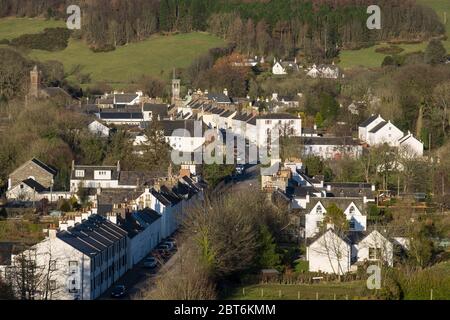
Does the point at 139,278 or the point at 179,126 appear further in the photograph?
the point at 179,126

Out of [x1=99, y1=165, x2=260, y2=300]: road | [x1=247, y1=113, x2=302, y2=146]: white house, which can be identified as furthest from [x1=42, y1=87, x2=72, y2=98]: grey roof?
[x1=99, y1=165, x2=260, y2=300]: road

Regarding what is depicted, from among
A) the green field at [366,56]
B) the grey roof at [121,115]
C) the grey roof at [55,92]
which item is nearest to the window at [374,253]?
the grey roof at [121,115]

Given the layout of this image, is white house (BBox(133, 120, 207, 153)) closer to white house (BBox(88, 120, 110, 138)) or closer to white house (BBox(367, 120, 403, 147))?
white house (BBox(88, 120, 110, 138))

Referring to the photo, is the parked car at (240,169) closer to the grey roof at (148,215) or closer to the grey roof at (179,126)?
the grey roof at (179,126)

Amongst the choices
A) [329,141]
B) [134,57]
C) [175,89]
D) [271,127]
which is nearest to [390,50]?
[134,57]

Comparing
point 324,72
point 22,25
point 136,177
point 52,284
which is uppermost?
point 22,25

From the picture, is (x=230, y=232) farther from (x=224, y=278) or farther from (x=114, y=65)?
(x=114, y=65)

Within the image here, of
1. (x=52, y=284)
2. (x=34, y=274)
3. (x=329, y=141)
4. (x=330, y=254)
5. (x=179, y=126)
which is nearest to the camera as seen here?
(x=34, y=274)

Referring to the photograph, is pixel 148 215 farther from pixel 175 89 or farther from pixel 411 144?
pixel 175 89
